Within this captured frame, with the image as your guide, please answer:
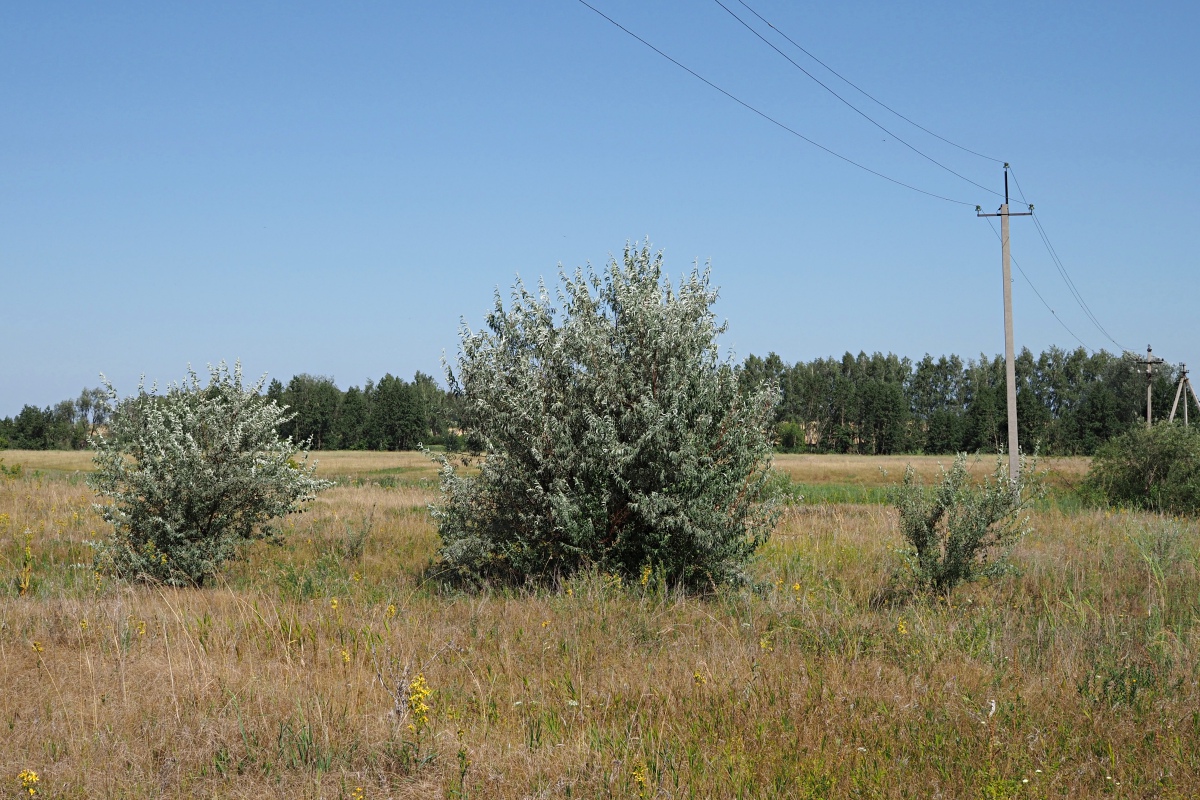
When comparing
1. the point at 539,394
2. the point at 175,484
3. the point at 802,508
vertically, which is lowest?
the point at 802,508

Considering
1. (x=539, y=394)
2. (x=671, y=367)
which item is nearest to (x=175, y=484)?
(x=539, y=394)

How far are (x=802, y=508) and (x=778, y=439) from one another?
1266 cm

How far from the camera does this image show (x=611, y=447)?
866 centimetres

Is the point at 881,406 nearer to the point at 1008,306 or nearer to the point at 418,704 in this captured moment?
the point at 1008,306

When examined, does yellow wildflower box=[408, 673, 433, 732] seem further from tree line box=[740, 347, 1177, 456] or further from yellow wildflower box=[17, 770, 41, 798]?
tree line box=[740, 347, 1177, 456]

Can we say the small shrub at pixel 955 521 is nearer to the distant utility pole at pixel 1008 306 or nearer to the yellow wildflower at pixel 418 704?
the yellow wildflower at pixel 418 704

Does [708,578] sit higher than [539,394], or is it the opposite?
[539,394]

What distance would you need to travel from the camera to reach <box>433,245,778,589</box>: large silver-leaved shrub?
28.8ft

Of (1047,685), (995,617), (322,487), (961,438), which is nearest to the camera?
(1047,685)

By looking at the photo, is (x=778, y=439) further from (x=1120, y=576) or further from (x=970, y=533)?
(x=1120, y=576)

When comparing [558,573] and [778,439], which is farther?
[778,439]

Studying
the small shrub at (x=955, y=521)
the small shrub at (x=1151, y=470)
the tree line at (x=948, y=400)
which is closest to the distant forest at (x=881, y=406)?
the tree line at (x=948, y=400)

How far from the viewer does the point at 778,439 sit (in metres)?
9.70

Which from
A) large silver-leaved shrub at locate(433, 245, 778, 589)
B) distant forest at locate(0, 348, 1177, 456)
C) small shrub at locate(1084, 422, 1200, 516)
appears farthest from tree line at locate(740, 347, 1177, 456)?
large silver-leaved shrub at locate(433, 245, 778, 589)
